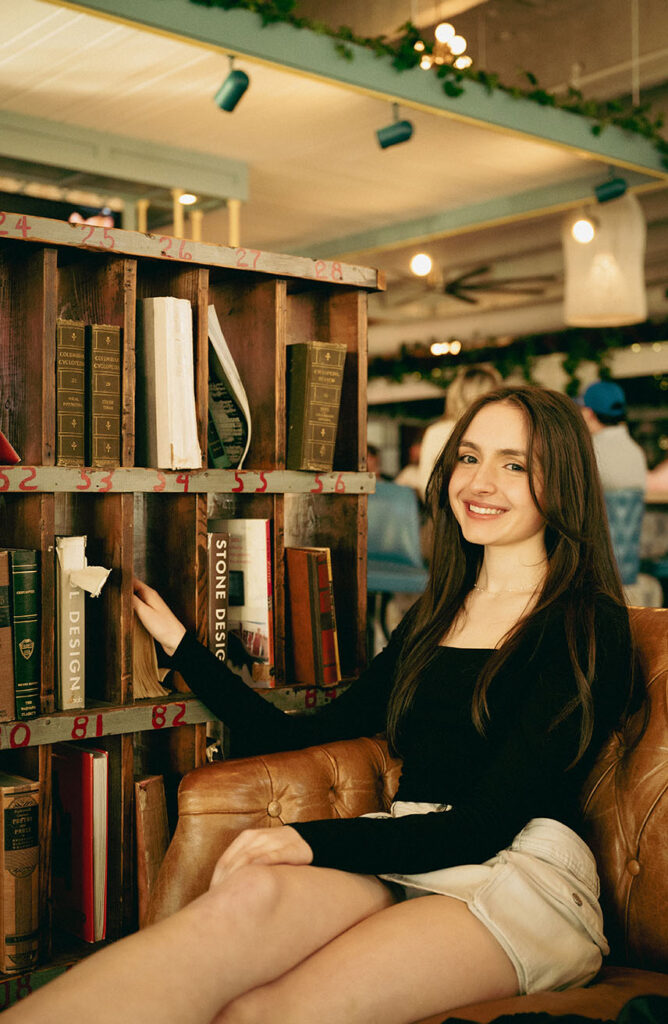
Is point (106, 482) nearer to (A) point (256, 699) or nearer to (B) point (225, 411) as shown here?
(B) point (225, 411)

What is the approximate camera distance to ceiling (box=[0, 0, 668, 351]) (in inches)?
165

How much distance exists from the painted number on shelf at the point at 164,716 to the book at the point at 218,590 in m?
0.13

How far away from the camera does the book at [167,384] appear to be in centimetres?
188

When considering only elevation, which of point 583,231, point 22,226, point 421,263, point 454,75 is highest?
point 454,75

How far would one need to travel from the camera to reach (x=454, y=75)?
443 centimetres

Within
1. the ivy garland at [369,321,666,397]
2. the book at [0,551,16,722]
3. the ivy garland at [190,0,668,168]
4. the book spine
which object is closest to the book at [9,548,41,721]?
the book at [0,551,16,722]

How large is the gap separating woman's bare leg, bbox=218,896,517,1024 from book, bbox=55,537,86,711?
0.69 meters

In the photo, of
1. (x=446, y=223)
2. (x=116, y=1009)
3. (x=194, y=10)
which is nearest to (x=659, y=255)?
(x=446, y=223)

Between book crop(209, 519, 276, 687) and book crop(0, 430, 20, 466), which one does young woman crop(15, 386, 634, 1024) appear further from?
book crop(0, 430, 20, 466)

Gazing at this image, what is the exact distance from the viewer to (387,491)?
4.43 metres

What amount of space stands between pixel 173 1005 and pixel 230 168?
203 inches

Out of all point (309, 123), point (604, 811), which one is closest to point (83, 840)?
point (604, 811)

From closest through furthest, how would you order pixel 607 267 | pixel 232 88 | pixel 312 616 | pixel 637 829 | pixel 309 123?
pixel 637 829 → pixel 312 616 → pixel 232 88 → pixel 309 123 → pixel 607 267

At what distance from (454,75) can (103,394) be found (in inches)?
129
